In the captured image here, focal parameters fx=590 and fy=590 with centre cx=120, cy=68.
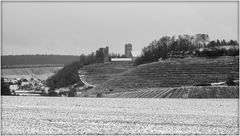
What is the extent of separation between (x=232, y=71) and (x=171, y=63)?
15.9 metres

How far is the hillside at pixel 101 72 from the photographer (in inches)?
5325

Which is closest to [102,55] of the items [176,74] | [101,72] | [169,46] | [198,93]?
[169,46]

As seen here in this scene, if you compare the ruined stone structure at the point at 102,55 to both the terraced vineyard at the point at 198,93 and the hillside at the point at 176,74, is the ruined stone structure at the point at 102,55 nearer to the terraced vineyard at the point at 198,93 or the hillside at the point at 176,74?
the hillside at the point at 176,74

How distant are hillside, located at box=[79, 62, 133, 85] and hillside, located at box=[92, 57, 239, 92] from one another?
15.8 metres

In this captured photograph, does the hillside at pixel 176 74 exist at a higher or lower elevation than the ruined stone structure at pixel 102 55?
lower

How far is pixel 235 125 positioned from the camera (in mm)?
25938

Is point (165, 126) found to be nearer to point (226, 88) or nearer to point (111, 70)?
point (226, 88)

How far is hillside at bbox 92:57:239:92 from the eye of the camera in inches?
4141

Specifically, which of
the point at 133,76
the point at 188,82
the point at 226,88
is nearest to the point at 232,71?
the point at 188,82

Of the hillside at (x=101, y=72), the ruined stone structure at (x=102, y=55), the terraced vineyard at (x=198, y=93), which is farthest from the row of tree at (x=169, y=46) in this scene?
the terraced vineyard at (x=198, y=93)

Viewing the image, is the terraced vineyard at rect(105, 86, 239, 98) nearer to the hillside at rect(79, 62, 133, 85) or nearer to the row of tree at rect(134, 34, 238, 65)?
the hillside at rect(79, 62, 133, 85)

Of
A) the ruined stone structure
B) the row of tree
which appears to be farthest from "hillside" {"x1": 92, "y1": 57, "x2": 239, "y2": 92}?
the ruined stone structure

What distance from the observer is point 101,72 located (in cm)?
14588

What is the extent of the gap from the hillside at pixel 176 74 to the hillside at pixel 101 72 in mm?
15833
